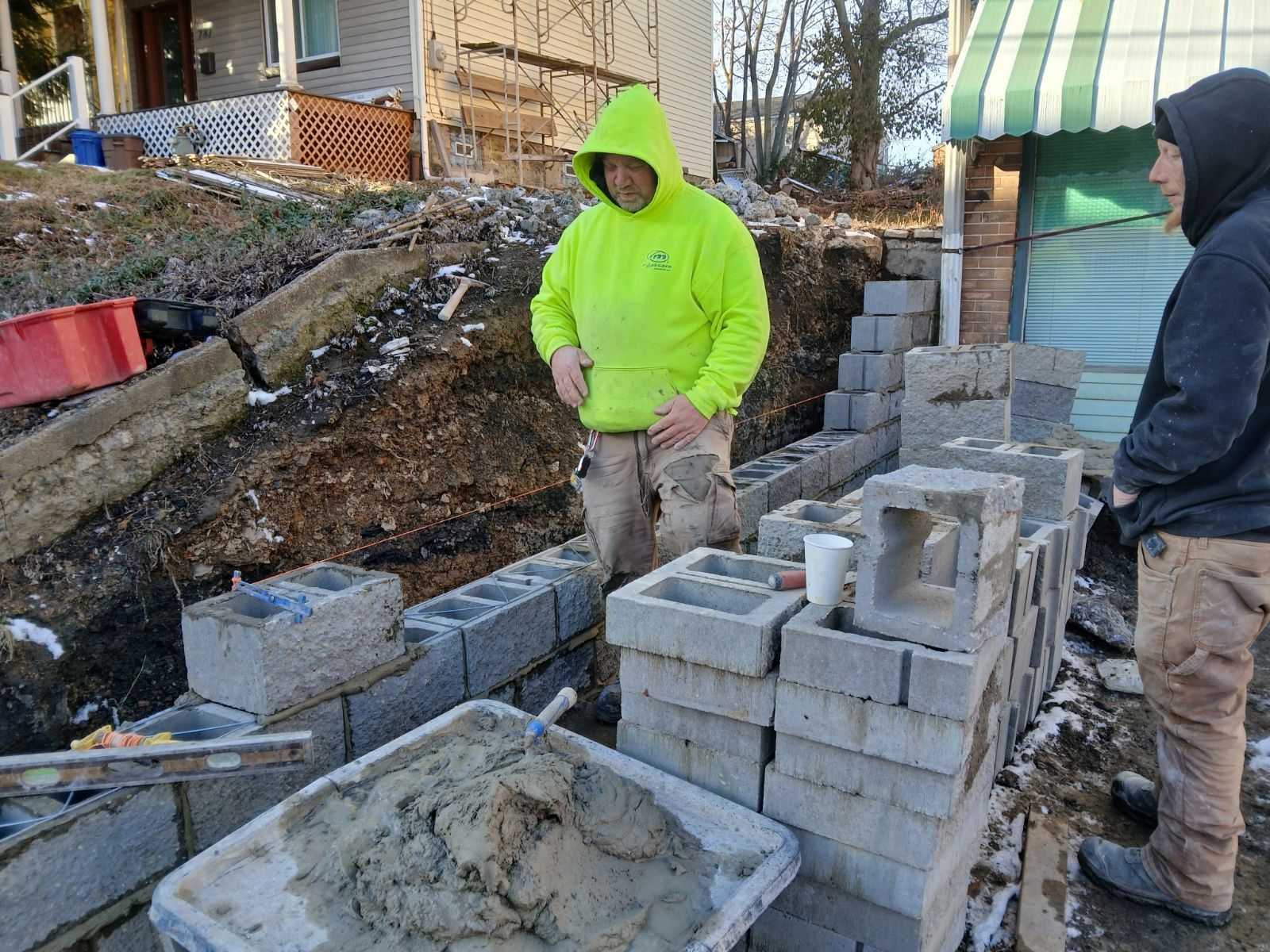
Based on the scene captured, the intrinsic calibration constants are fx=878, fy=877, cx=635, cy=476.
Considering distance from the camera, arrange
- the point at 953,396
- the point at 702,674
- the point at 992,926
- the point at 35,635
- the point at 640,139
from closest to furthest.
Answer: the point at 702,674
the point at 992,926
the point at 640,139
the point at 35,635
the point at 953,396

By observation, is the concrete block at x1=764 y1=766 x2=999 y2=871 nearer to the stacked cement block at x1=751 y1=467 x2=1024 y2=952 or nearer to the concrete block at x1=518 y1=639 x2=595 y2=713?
the stacked cement block at x1=751 y1=467 x2=1024 y2=952

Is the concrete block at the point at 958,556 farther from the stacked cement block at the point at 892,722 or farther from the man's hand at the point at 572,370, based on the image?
the man's hand at the point at 572,370

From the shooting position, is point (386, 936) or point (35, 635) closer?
point (386, 936)

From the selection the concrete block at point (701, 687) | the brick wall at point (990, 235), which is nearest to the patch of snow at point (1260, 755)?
the concrete block at point (701, 687)

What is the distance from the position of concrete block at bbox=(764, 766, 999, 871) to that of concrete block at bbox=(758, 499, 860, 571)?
124cm

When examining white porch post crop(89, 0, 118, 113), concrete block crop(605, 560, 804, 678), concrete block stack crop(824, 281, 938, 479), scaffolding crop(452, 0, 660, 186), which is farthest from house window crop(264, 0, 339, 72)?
concrete block crop(605, 560, 804, 678)

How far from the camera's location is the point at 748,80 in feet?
85.1

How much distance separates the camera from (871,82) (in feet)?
65.0

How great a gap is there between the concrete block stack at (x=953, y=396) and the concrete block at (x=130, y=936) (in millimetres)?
4923

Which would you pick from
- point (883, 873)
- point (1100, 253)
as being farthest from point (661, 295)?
point (1100, 253)

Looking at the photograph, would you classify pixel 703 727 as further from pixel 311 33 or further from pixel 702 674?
pixel 311 33

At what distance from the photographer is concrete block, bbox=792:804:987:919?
2.32m

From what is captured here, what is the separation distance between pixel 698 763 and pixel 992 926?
3.86 feet

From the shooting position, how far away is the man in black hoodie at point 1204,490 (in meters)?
2.36
